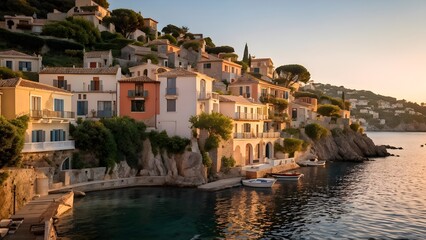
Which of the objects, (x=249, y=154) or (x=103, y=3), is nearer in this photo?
(x=249, y=154)

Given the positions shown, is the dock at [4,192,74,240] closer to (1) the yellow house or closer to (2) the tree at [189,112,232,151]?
(1) the yellow house

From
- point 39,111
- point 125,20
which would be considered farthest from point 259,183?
point 125,20


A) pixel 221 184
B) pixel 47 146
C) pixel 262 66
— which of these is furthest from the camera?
pixel 262 66

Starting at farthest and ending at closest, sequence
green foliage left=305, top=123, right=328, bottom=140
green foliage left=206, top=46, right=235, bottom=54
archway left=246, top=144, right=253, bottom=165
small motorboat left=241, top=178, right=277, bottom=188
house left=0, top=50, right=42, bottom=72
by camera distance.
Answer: green foliage left=206, top=46, right=235, bottom=54, green foliage left=305, top=123, right=328, bottom=140, house left=0, top=50, right=42, bottom=72, archway left=246, top=144, right=253, bottom=165, small motorboat left=241, top=178, right=277, bottom=188

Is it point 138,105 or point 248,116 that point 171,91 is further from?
point 248,116

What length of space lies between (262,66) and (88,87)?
261ft

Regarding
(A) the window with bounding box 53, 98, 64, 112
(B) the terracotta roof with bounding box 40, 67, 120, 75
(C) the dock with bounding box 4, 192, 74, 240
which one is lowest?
(C) the dock with bounding box 4, 192, 74, 240

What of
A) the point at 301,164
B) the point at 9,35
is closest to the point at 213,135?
the point at 301,164

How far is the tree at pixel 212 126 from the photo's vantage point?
55531 millimetres

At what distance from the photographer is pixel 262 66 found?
13150 cm

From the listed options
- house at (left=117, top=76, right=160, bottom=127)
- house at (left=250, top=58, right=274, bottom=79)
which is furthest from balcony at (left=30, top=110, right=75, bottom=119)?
house at (left=250, top=58, right=274, bottom=79)

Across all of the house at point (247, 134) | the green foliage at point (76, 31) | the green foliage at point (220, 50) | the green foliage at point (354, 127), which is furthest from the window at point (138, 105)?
the green foliage at point (220, 50)

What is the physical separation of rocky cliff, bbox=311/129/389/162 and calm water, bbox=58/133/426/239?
1321 inches

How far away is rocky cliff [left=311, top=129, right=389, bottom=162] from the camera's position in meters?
91.2
